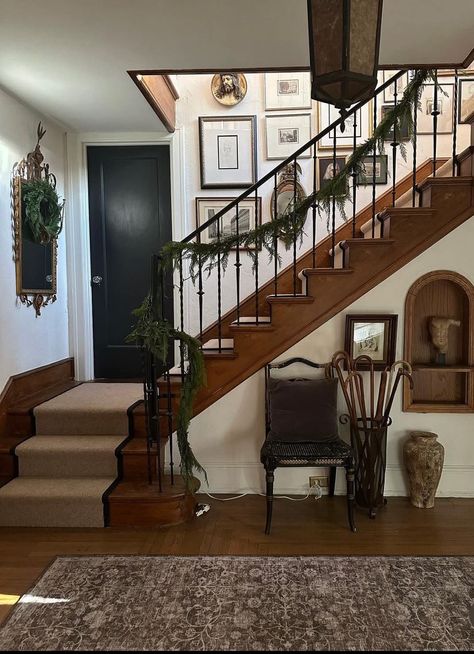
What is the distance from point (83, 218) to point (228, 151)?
1.48m

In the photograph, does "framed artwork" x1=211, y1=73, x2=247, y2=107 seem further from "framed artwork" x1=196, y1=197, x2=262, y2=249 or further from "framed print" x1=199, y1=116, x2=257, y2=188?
"framed artwork" x1=196, y1=197, x2=262, y2=249

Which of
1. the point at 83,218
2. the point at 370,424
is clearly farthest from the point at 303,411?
the point at 83,218

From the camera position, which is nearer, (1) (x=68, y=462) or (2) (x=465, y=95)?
(1) (x=68, y=462)

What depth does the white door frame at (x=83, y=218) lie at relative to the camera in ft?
14.3

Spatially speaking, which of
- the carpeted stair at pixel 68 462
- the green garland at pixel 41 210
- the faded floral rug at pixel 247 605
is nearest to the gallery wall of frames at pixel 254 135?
the green garland at pixel 41 210

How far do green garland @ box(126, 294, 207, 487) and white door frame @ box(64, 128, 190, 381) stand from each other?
5.04ft

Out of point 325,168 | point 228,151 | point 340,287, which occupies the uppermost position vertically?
point 228,151

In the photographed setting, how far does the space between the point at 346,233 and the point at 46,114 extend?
2.70m

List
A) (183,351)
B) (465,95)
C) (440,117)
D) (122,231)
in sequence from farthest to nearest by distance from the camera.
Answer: (122,231)
(440,117)
(465,95)
(183,351)

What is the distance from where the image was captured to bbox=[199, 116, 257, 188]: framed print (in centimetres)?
435

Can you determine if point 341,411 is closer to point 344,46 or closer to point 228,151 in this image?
point 344,46

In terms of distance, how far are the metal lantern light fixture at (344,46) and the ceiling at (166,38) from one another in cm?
112

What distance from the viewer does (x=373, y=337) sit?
3.24 m

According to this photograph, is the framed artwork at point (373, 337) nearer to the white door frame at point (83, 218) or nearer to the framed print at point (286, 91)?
the white door frame at point (83, 218)
